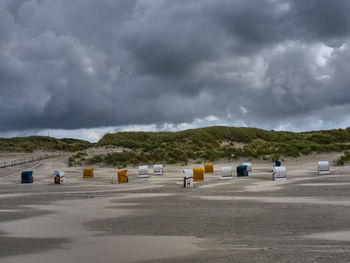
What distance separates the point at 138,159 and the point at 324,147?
22.7 m

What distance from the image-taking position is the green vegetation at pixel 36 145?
10975cm

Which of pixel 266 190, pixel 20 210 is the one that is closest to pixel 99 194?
pixel 20 210

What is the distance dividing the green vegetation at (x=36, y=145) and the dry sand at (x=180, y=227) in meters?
98.1

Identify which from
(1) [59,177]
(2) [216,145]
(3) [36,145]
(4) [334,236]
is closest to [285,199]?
(4) [334,236]

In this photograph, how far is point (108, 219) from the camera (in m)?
12.0

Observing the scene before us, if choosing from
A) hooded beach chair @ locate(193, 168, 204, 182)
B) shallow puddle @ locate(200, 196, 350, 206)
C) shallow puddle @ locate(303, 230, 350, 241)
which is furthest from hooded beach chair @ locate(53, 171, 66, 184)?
shallow puddle @ locate(303, 230, 350, 241)

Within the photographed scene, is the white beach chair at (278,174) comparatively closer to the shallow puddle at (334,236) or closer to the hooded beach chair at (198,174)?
the hooded beach chair at (198,174)

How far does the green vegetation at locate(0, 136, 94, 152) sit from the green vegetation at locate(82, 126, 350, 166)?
96.8ft

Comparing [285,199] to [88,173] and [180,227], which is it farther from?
[88,173]

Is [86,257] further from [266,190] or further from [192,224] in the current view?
[266,190]

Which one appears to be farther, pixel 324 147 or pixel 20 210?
pixel 324 147

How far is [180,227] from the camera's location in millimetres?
10430

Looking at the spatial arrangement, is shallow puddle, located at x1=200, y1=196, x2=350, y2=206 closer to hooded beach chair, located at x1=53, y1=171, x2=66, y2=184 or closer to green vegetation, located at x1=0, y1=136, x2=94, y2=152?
hooded beach chair, located at x1=53, y1=171, x2=66, y2=184

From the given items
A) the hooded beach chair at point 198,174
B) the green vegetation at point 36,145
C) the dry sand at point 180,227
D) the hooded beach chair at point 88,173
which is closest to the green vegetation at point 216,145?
the hooded beach chair at point 88,173
